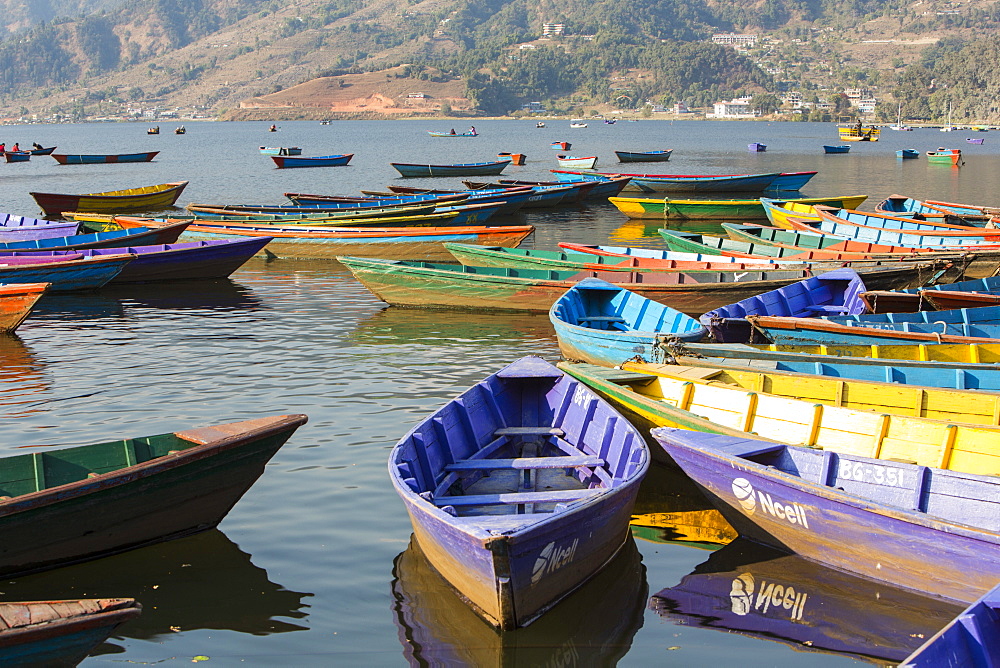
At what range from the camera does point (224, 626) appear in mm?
8305

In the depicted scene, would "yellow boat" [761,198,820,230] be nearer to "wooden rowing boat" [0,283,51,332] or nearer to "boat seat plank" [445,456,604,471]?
"wooden rowing boat" [0,283,51,332]

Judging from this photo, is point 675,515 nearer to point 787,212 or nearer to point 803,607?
point 803,607

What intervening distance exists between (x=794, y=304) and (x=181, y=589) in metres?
11.2

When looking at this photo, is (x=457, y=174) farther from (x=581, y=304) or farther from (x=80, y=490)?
(x=80, y=490)

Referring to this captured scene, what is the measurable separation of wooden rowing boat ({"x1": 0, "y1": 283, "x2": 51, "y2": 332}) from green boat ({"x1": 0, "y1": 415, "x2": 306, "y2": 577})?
378 inches

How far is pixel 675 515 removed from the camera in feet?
34.8

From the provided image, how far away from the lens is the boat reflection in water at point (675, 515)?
32.8ft

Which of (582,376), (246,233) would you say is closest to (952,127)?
(246,233)

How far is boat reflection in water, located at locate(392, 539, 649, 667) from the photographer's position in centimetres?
772

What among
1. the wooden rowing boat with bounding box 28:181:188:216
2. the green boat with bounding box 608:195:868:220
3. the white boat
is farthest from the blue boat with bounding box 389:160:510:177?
the green boat with bounding box 608:195:868:220

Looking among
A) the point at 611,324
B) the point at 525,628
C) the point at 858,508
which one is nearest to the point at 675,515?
the point at 858,508

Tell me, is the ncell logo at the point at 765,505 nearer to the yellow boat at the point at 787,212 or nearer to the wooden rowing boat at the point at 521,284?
the wooden rowing boat at the point at 521,284

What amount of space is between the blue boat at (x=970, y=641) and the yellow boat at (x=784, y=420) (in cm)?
340

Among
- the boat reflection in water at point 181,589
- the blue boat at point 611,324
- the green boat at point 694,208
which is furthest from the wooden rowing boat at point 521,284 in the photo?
the green boat at point 694,208
